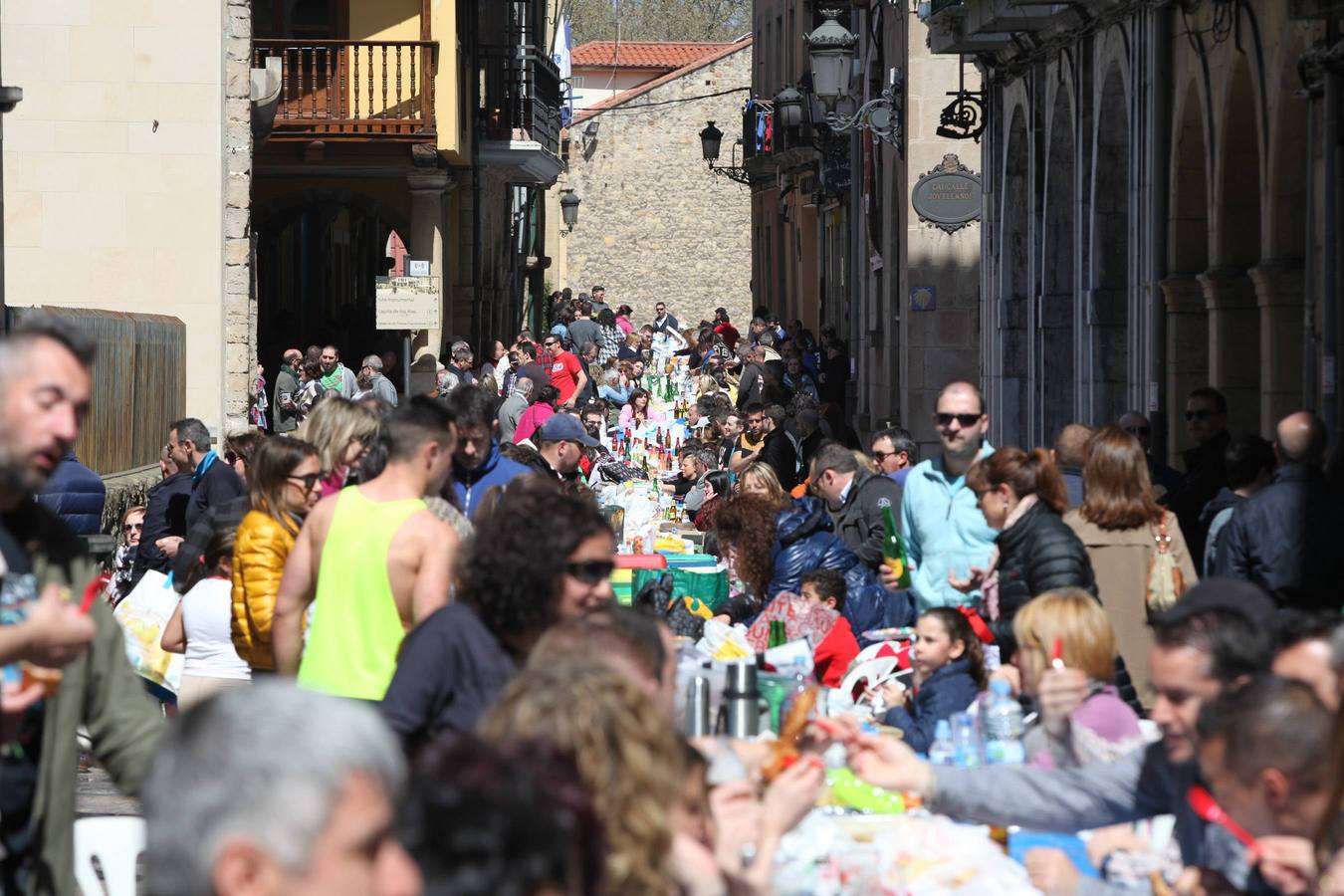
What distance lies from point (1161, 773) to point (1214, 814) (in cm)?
48

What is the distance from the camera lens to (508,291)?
39906 millimetres

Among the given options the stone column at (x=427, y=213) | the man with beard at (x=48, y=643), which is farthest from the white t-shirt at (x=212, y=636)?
the stone column at (x=427, y=213)

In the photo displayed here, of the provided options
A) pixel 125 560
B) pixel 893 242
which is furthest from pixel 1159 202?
pixel 893 242

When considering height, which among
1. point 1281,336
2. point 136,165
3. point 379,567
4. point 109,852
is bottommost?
point 109,852

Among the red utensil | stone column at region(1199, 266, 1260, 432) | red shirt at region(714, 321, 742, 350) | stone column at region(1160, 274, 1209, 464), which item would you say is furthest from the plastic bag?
red shirt at region(714, 321, 742, 350)

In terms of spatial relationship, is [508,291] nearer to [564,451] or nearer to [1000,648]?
[564,451]

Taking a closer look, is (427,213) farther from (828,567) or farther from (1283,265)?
(828,567)

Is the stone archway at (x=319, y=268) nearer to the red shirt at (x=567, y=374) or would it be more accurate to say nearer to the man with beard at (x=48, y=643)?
the red shirt at (x=567, y=374)

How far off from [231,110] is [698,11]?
206ft

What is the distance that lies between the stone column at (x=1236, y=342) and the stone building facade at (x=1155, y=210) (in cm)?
1

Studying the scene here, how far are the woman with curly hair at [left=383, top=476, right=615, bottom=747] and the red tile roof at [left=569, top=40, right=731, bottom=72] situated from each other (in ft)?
216

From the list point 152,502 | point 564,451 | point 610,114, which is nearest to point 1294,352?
point 564,451

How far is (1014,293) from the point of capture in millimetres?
20141

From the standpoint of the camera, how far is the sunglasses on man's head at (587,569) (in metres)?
4.57
